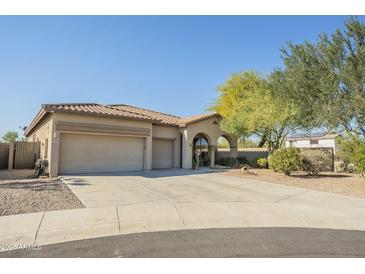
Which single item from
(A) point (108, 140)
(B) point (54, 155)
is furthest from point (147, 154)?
(B) point (54, 155)

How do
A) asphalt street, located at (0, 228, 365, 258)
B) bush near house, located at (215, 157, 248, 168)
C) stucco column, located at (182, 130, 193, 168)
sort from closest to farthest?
asphalt street, located at (0, 228, 365, 258), stucco column, located at (182, 130, 193, 168), bush near house, located at (215, 157, 248, 168)

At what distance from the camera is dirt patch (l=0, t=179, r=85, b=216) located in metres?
6.58

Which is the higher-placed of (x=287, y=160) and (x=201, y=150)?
(x=201, y=150)

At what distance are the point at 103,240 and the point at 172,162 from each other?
1485 cm

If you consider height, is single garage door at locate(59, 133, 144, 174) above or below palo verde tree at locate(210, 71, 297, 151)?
below

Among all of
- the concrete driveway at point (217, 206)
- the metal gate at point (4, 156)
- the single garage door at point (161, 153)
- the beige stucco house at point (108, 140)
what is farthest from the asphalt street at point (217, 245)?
the metal gate at point (4, 156)

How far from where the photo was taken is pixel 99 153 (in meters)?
14.7

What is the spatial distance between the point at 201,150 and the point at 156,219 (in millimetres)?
16745

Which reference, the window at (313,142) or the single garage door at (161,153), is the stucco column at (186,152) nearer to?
the single garage door at (161,153)

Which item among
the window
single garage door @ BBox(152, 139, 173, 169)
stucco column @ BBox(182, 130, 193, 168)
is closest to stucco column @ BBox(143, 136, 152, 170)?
single garage door @ BBox(152, 139, 173, 169)

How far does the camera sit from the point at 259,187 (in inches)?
432

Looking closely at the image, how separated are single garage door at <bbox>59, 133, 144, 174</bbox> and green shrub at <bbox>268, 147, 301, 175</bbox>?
9014 mm

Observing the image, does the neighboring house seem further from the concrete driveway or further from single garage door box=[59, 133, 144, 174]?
the concrete driveway

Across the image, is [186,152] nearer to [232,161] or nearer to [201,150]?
[201,150]
